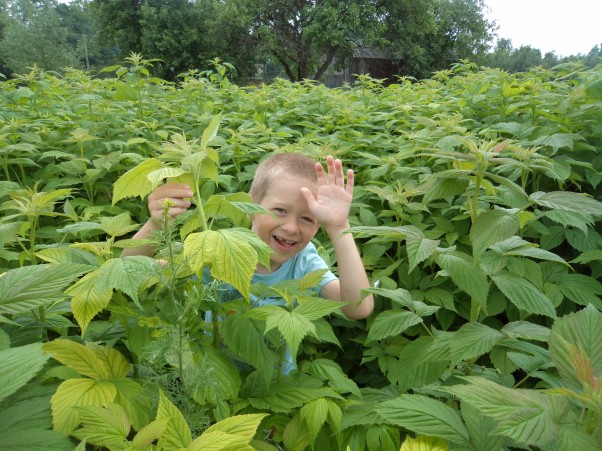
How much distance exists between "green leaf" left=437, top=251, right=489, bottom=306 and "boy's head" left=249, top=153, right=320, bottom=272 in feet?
2.47

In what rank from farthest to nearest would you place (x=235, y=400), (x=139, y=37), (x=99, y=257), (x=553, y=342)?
(x=139, y=37)
(x=99, y=257)
(x=235, y=400)
(x=553, y=342)

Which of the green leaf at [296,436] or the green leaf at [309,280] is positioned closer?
the green leaf at [296,436]

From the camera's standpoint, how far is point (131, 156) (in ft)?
9.71

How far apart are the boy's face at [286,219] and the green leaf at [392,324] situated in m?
0.59

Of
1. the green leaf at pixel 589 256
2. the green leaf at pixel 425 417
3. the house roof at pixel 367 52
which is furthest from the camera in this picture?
the house roof at pixel 367 52

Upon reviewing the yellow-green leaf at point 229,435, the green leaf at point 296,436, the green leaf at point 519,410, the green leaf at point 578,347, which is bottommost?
the green leaf at point 296,436

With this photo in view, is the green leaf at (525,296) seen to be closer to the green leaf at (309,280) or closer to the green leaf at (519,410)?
the green leaf at (519,410)

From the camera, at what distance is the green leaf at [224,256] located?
3.38ft

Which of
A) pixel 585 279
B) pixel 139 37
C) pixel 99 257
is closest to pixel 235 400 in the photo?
pixel 99 257

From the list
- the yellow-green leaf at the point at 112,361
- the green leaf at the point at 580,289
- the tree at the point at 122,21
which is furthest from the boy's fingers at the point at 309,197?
the tree at the point at 122,21

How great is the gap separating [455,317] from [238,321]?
160 centimetres

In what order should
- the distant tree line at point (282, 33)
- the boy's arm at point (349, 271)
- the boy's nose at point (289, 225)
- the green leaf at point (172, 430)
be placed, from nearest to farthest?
the green leaf at point (172, 430), the boy's arm at point (349, 271), the boy's nose at point (289, 225), the distant tree line at point (282, 33)

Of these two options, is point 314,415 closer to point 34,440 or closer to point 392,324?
point 392,324

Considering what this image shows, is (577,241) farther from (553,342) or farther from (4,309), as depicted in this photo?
(4,309)
